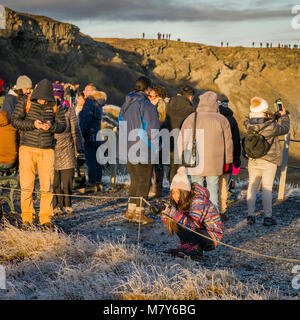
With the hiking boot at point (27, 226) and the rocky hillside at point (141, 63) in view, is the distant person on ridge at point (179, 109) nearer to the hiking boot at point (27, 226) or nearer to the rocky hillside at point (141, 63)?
the hiking boot at point (27, 226)

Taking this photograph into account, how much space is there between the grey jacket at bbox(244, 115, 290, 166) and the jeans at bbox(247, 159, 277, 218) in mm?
103

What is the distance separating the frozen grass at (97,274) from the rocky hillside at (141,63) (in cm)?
3721

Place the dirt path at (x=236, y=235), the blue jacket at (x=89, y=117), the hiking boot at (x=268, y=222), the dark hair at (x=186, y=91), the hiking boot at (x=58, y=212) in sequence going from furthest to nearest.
Answer: the blue jacket at (x=89, y=117)
the dark hair at (x=186, y=91)
the hiking boot at (x=58, y=212)
the hiking boot at (x=268, y=222)
the dirt path at (x=236, y=235)

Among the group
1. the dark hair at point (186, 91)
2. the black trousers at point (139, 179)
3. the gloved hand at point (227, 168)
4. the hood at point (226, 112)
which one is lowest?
the black trousers at point (139, 179)

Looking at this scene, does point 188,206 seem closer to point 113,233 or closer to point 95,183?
point 113,233

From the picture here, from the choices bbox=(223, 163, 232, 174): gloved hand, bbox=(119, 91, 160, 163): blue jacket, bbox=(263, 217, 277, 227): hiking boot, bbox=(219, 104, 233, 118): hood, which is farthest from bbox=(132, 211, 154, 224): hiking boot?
bbox=(219, 104, 233, 118): hood

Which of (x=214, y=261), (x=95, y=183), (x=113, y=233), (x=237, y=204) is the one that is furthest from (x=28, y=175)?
(x=237, y=204)

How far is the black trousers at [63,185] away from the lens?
718 cm

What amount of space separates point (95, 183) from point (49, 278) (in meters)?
4.97

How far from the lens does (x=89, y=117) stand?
8.56 meters

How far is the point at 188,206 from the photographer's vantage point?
16.3 ft

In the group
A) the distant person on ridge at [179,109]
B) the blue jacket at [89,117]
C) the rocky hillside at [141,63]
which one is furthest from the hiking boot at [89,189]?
the rocky hillside at [141,63]

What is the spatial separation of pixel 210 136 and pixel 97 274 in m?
2.66

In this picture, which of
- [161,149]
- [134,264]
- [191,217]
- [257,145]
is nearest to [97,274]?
[134,264]
